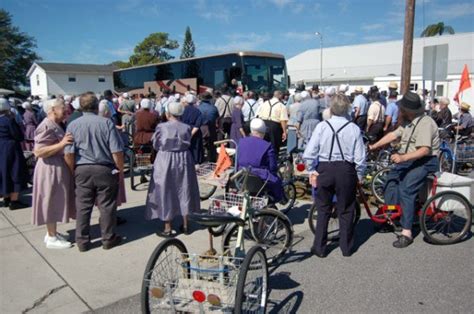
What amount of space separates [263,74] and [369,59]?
1458 inches

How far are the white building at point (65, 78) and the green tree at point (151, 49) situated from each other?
14.2 m

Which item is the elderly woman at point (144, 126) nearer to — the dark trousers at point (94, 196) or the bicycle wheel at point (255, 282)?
the dark trousers at point (94, 196)

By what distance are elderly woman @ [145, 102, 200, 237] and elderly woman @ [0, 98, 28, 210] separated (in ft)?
9.35

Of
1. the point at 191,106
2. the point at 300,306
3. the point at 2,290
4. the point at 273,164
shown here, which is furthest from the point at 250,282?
the point at 191,106

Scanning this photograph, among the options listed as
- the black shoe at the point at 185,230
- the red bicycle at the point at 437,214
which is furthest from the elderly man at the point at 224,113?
the red bicycle at the point at 437,214

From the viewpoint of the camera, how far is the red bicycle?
4883 mm

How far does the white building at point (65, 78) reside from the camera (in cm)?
5225

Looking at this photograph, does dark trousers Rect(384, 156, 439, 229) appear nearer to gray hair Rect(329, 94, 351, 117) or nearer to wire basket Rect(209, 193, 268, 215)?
gray hair Rect(329, 94, 351, 117)

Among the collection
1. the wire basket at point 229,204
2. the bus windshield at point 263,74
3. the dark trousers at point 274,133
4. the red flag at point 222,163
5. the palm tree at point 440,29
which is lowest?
the wire basket at point 229,204

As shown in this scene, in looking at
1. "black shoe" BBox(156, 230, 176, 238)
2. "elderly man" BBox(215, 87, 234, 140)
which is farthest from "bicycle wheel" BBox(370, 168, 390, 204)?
"elderly man" BBox(215, 87, 234, 140)

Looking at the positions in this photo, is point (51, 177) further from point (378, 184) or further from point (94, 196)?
point (378, 184)

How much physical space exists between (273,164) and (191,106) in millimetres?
4128

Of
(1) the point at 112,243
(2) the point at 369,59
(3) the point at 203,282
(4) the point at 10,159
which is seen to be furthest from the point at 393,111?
(2) the point at 369,59

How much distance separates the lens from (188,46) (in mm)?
85000
